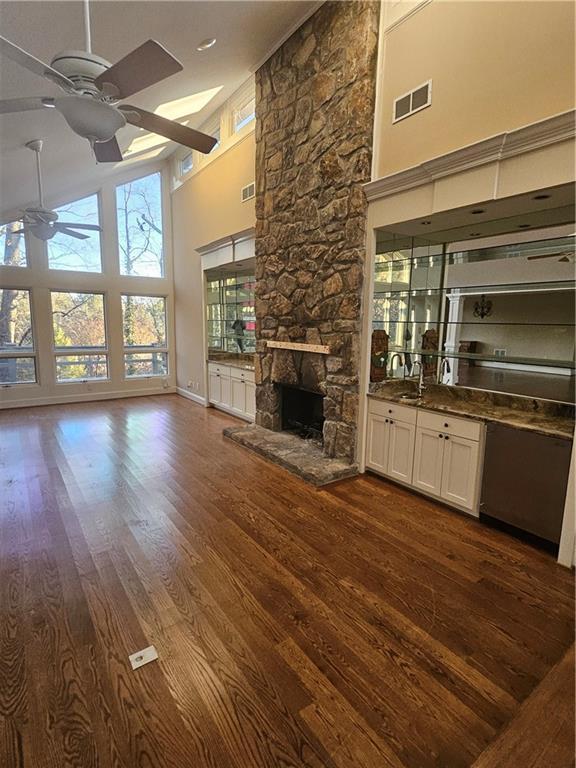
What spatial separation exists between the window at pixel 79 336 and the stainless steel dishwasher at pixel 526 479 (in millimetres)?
7216

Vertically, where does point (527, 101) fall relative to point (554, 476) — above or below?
above

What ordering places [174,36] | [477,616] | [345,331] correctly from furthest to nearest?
[345,331]
[174,36]
[477,616]

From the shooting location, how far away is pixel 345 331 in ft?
12.6

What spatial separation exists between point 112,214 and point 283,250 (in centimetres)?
474

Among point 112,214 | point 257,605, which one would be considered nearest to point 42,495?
point 257,605

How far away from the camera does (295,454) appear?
13.7 ft

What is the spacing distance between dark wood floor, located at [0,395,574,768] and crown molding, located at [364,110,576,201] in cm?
269

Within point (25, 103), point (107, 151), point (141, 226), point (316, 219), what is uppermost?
point (141, 226)

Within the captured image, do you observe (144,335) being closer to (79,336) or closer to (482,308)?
(79,336)

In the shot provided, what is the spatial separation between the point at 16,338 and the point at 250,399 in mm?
4633

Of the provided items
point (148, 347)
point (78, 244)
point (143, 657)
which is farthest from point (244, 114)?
point (143, 657)

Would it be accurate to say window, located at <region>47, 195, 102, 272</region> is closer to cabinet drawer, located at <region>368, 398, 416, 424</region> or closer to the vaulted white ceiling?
the vaulted white ceiling

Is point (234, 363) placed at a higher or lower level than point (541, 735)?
higher

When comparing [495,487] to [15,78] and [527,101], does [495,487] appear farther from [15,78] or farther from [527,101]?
[15,78]
